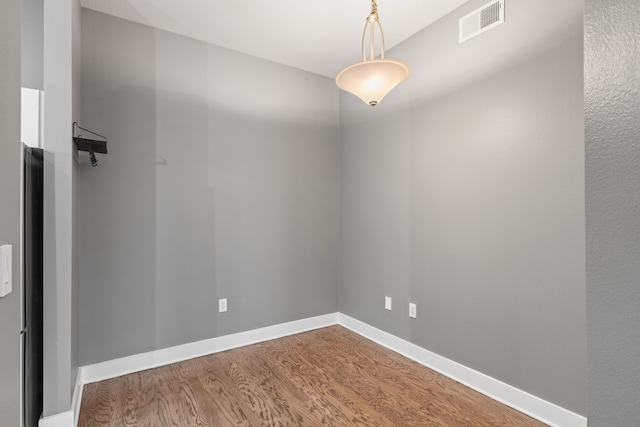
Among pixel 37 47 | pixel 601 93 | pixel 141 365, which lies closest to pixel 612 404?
pixel 601 93

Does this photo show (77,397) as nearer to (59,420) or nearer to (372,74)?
(59,420)

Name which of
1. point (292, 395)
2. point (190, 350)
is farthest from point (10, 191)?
point (190, 350)

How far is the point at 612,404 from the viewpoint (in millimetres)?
708

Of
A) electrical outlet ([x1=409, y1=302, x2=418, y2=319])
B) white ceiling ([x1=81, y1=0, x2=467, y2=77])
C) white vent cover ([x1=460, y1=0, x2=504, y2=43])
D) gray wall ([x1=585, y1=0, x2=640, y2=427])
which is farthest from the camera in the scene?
electrical outlet ([x1=409, y1=302, x2=418, y2=319])

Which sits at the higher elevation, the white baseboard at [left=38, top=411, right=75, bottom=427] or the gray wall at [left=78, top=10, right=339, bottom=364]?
the gray wall at [left=78, top=10, right=339, bottom=364]

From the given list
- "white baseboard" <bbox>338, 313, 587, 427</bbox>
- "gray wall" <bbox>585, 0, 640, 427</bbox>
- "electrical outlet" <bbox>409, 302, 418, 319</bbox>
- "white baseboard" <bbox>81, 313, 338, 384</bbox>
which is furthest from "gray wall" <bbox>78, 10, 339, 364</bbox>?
"gray wall" <bbox>585, 0, 640, 427</bbox>

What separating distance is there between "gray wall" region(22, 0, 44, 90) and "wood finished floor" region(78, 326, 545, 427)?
7.14ft

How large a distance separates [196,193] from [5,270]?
2169mm

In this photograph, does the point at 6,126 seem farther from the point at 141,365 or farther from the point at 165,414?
the point at 141,365

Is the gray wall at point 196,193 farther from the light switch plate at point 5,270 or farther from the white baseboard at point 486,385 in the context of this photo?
the light switch plate at point 5,270

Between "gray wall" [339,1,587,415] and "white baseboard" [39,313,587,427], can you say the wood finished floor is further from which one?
"gray wall" [339,1,587,415]

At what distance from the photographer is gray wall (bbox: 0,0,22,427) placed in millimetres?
754

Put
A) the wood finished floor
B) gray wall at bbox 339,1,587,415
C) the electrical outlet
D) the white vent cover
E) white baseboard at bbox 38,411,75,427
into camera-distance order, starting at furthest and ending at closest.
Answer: the electrical outlet, the white vent cover, the wood finished floor, gray wall at bbox 339,1,587,415, white baseboard at bbox 38,411,75,427

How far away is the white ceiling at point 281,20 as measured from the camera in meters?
2.44
